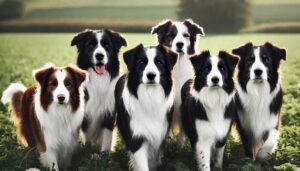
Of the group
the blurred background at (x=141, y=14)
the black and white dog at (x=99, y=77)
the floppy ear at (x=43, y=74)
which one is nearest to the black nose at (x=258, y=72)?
the black and white dog at (x=99, y=77)

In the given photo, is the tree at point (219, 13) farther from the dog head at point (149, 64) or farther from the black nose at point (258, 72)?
the dog head at point (149, 64)

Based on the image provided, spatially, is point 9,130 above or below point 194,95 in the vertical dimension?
below

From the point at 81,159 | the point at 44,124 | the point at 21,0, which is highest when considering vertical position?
the point at 21,0

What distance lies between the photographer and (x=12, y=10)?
28.0 meters

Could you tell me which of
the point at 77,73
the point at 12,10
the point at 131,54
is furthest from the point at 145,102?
the point at 12,10

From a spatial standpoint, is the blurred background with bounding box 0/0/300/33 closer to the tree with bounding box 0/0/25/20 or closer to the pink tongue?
the tree with bounding box 0/0/25/20

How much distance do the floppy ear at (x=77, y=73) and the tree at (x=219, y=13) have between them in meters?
25.9

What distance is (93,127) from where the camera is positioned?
7586 millimetres

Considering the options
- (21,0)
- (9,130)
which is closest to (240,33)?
(21,0)

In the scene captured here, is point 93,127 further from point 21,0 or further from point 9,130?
point 21,0

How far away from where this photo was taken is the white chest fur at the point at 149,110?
686cm

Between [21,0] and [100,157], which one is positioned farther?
[21,0]

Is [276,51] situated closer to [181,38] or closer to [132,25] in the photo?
[181,38]

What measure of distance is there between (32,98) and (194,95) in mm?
1992
